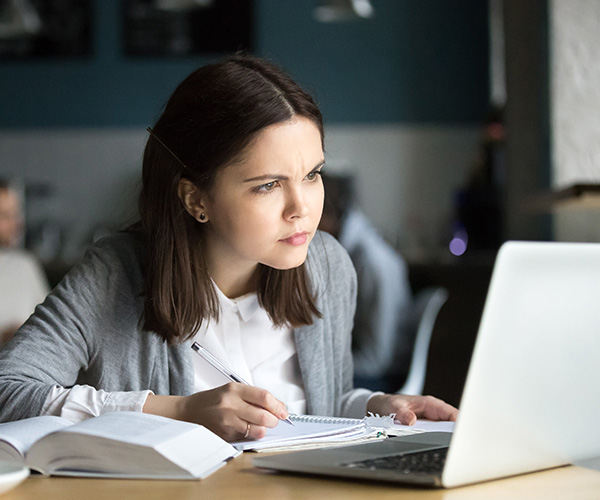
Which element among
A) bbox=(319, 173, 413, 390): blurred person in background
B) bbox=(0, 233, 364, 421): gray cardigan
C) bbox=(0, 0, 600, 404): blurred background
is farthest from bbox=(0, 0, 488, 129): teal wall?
bbox=(0, 233, 364, 421): gray cardigan

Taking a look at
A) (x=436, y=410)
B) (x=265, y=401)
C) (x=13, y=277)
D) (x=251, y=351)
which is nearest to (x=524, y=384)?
(x=265, y=401)

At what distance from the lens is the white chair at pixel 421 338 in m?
2.09

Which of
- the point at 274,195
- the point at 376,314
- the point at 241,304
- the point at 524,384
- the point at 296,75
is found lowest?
the point at 376,314

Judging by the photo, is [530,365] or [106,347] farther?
[106,347]

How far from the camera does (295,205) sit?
4.23ft

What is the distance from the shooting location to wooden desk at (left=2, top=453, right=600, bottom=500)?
2.43 feet

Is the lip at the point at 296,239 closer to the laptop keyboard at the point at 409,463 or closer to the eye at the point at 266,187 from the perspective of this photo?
the eye at the point at 266,187

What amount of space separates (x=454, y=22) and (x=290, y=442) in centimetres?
566

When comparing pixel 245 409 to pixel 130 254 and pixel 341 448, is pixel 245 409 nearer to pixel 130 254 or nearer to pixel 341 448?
pixel 341 448

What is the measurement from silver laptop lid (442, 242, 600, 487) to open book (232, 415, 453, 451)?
265mm

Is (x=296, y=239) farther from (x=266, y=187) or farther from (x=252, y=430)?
(x=252, y=430)

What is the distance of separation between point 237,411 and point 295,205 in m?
0.39

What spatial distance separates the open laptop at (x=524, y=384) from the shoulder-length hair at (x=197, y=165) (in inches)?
22.5

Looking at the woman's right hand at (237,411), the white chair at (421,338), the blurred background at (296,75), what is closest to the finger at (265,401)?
the woman's right hand at (237,411)
